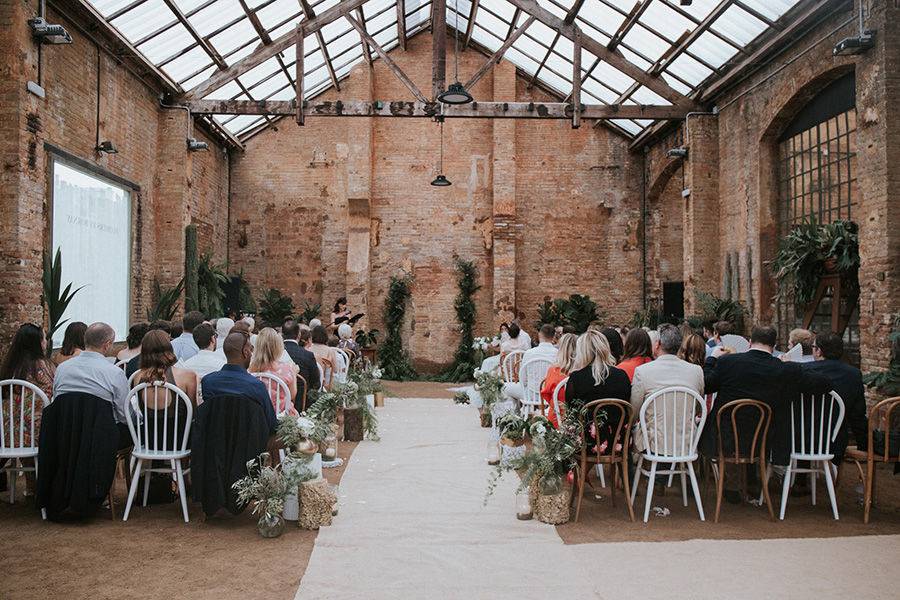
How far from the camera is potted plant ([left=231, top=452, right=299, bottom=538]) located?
3811mm

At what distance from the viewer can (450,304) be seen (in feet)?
48.3

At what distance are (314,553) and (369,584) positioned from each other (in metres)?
0.55

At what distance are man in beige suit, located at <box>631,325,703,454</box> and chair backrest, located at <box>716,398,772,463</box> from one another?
23 centimetres

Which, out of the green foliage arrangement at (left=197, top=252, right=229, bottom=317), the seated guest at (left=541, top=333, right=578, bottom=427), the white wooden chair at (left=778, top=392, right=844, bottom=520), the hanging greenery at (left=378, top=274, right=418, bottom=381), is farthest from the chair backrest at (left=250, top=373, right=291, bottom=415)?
the hanging greenery at (left=378, top=274, right=418, bottom=381)

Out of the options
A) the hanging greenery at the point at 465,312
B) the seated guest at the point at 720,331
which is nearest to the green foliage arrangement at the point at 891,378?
the seated guest at the point at 720,331

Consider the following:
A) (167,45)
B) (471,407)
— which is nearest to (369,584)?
(471,407)

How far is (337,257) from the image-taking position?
1477 cm

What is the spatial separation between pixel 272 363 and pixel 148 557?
1.63m

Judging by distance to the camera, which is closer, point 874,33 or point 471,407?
point 874,33

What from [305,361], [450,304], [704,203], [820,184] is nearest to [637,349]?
[305,361]

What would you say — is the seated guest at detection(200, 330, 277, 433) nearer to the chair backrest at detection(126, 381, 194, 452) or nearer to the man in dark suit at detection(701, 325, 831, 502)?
the chair backrest at detection(126, 381, 194, 452)

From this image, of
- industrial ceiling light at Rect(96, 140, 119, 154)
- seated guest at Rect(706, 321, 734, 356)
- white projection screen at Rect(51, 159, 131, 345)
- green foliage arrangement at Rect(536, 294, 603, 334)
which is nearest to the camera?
seated guest at Rect(706, 321, 734, 356)

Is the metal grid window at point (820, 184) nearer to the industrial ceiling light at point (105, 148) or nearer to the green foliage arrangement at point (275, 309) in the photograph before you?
the industrial ceiling light at point (105, 148)

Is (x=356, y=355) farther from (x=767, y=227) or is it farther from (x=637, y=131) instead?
(x=637, y=131)
